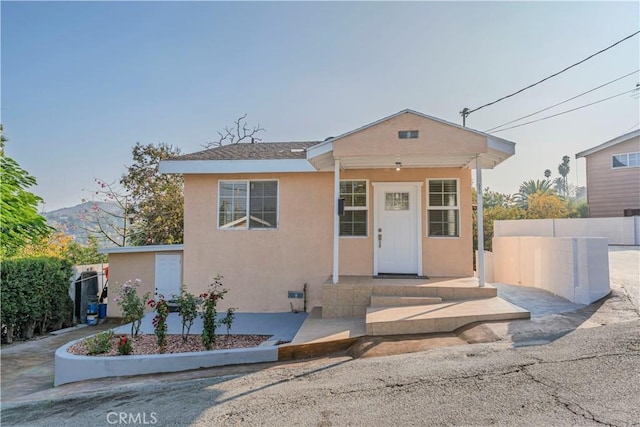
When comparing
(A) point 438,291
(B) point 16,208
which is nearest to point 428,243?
(A) point 438,291

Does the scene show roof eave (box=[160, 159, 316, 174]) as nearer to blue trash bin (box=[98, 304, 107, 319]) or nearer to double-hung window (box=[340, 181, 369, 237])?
double-hung window (box=[340, 181, 369, 237])

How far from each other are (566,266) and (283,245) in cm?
606

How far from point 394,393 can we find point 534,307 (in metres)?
4.13

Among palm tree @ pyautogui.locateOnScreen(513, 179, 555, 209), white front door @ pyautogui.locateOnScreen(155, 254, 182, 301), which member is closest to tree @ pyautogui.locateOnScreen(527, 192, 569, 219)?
palm tree @ pyautogui.locateOnScreen(513, 179, 555, 209)

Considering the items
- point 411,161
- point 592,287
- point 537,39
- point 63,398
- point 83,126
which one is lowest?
point 63,398

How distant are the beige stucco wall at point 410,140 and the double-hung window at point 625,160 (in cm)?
1518

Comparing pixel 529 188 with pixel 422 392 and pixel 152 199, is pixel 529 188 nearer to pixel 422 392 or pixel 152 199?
pixel 152 199

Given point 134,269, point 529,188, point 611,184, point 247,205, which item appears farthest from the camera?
point 529,188

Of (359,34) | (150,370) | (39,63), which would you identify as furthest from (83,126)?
(150,370)

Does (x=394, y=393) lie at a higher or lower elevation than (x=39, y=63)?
lower

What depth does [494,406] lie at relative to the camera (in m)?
3.07

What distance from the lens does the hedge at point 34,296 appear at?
298 inches

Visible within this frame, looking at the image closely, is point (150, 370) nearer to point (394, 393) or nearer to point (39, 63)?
point (394, 393)

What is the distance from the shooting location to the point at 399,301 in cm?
662
